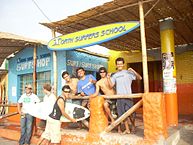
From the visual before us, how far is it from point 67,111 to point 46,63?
4.37 metres

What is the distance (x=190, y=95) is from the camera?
9.97 metres

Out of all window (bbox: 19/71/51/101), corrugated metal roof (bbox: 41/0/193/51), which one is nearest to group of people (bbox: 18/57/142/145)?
corrugated metal roof (bbox: 41/0/193/51)

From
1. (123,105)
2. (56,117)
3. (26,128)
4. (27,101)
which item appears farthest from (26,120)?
(123,105)

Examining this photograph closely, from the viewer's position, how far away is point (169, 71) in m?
6.97

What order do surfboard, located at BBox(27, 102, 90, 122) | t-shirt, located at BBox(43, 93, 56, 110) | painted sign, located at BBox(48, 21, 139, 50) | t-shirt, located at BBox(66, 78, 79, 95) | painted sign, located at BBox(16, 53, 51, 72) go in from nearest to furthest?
1. painted sign, located at BBox(48, 21, 139, 50)
2. surfboard, located at BBox(27, 102, 90, 122)
3. t-shirt, located at BBox(43, 93, 56, 110)
4. t-shirt, located at BBox(66, 78, 79, 95)
5. painted sign, located at BBox(16, 53, 51, 72)

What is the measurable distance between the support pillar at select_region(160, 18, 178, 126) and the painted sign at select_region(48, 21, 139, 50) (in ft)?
6.09

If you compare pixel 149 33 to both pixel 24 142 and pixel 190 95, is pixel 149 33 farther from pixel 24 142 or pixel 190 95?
pixel 24 142

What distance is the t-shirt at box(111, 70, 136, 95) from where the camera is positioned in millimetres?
5805

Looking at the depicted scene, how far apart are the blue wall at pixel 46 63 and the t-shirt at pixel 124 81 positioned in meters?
4.16

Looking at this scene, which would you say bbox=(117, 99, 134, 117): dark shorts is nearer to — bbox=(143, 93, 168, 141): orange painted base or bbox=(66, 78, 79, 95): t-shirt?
bbox=(143, 93, 168, 141): orange painted base

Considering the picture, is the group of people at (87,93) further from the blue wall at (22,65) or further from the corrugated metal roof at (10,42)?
the blue wall at (22,65)

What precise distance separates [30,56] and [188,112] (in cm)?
705

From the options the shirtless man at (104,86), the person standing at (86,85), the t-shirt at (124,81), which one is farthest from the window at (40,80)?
the t-shirt at (124,81)

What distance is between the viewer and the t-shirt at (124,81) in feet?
19.0
